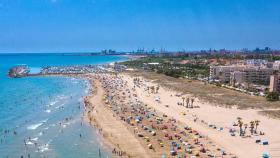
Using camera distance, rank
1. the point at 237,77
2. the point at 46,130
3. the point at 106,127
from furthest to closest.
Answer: the point at 237,77 → the point at 106,127 → the point at 46,130

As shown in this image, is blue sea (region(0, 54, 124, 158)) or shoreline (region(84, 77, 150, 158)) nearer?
shoreline (region(84, 77, 150, 158))

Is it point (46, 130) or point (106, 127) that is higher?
point (106, 127)

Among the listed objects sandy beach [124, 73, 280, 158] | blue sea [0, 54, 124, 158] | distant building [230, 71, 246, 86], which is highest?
distant building [230, 71, 246, 86]

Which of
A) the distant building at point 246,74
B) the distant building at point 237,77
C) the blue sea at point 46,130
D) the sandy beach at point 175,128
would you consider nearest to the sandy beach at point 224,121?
the sandy beach at point 175,128

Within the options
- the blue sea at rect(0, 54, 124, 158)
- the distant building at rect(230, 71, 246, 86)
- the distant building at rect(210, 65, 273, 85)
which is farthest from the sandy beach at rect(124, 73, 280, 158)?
the distant building at rect(210, 65, 273, 85)

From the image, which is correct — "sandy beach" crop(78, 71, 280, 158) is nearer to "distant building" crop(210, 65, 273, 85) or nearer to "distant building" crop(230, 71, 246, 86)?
"distant building" crop(230, 71, 246, 86)

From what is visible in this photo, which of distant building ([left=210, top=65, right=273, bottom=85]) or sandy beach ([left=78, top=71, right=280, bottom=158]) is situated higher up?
distant building ([left=210, top=65, right=273, bottom=85])

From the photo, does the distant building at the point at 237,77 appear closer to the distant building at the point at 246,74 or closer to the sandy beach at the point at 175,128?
the distant building at the point at 246,74

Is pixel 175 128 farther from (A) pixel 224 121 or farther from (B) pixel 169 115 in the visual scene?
(B) pixel 169 115

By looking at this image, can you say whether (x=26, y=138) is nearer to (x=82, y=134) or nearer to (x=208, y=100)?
(x=82, y=134)

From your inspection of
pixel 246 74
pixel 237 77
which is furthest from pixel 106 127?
pixel 246 74

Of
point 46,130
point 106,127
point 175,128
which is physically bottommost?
point 46,130
